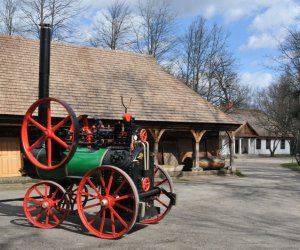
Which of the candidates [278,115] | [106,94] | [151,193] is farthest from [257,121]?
[151,193]

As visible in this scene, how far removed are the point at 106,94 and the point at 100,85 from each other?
681 mm

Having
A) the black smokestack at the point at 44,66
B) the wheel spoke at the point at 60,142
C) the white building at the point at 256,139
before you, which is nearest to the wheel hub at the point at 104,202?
the wheel spoke at the point at 60,142

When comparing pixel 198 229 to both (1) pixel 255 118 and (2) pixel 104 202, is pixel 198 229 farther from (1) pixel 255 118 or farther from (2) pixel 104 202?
(1) pixel 255 118

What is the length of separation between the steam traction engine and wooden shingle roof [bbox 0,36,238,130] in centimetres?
830

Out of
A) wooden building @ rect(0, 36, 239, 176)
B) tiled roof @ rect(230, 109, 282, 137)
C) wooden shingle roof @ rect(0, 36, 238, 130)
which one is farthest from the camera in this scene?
tiled roof @ rect(230, 109, 282, 137)

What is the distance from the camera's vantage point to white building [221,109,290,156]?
5184 cm

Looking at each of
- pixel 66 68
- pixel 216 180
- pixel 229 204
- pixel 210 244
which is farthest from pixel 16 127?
pixel 210 244

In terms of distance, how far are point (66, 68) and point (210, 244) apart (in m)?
14.3

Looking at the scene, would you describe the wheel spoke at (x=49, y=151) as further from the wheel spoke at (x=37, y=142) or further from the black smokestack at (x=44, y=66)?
A: the black smokestack at (x=44, y=66)

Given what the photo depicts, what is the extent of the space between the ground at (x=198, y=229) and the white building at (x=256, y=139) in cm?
3868

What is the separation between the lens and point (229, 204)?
11.6 meters

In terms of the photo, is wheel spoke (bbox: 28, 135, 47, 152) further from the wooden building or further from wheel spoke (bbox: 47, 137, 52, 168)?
the wooden building

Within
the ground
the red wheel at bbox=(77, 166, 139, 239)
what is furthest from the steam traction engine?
the ground

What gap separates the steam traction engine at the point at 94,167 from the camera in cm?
759
